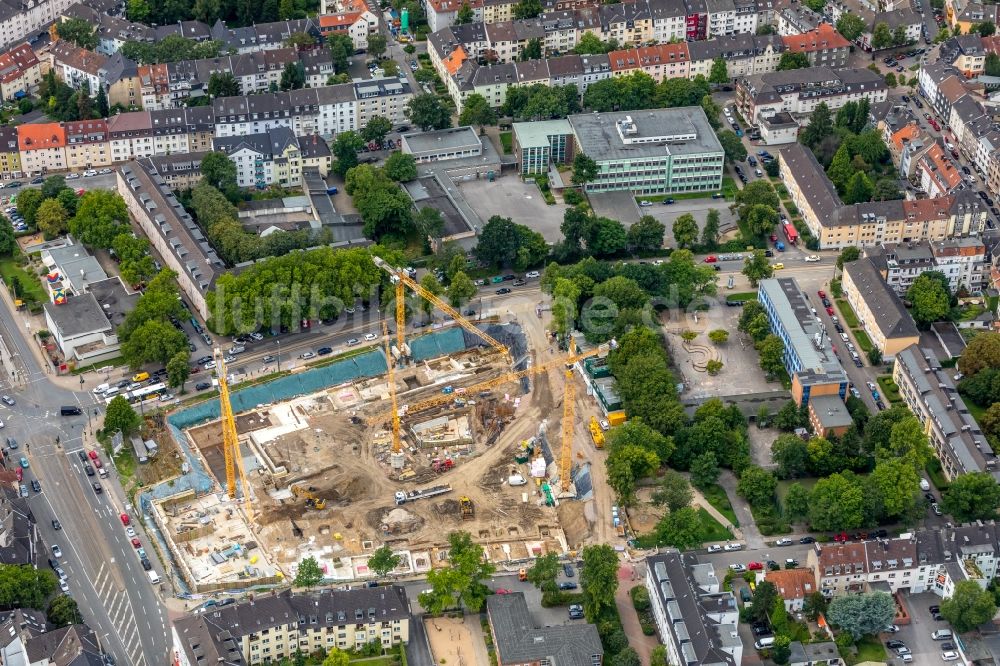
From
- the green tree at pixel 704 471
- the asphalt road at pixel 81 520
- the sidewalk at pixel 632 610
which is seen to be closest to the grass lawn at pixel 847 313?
the green tree at pixel 704 471

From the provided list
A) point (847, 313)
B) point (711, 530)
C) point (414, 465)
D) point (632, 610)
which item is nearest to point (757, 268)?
point (847, 313)

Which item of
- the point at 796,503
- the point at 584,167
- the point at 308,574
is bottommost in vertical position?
the point at 796,503

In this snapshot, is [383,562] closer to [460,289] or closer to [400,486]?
[400,486]

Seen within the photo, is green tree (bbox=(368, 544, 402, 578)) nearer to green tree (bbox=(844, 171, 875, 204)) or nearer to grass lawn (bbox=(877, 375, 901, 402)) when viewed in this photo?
grass lawn (bbox=(877, 375, 901, 402))

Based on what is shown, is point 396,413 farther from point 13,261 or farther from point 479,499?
point 13,261

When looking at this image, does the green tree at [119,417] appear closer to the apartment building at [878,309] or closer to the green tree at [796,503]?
the green tree at [796,503]

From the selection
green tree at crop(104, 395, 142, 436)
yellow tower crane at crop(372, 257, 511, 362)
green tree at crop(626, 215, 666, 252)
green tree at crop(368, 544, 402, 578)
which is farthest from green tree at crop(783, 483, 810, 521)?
green tree at crop(104, 395, 142, 436)
